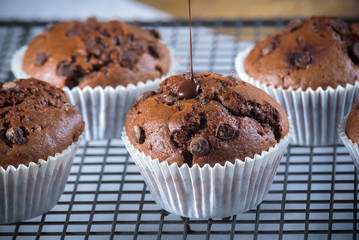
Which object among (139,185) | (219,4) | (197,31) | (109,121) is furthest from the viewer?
(219,4)

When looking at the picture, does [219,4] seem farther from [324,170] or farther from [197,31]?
[324,170]

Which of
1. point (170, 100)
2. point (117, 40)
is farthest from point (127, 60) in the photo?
point (170, 100)

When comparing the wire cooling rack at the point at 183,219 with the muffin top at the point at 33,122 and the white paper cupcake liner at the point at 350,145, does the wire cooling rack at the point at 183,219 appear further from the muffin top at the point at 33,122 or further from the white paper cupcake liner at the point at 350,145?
the muffin top at the point at 33,122

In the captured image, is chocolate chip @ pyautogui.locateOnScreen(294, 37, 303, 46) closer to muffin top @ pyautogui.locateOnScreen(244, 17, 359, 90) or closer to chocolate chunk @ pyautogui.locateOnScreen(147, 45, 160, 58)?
muffin top @ pyautogui.locateOnScreen(244, 17, 359, 90)

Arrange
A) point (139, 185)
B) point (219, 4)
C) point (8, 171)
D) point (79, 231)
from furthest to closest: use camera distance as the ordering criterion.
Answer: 1. point (219, 4)
2. point (139, 185)
3. point (79, 231)
4. point (8, 171)

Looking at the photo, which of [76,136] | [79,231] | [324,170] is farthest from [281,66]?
[79,231]

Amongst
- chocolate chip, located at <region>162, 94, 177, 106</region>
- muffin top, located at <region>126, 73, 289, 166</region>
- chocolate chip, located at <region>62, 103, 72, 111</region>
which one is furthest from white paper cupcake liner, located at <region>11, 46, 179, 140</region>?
chocolate chip, located at <region>162, 94, 177, 106</region>

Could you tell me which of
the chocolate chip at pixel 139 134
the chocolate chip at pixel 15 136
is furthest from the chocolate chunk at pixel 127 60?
the chocolate chip at pixel 15 136
